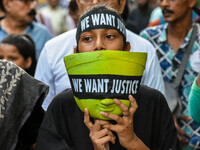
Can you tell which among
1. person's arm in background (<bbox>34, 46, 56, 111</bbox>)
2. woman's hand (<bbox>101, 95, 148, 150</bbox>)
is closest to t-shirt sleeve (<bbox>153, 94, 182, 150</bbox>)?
woman's hand (<bbox>101, 95, 148, 150</bbox>)

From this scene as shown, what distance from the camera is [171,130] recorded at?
7.12 ft

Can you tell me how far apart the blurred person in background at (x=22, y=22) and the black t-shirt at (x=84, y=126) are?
2478mm

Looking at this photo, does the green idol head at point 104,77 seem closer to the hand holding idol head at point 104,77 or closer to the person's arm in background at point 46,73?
the hand holding idol head at point 104,77

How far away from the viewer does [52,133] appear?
2.11 metres

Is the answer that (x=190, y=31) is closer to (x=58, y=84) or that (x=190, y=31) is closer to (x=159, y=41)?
(x=159, y=41)

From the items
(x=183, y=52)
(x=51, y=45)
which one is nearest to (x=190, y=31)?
(x=183, y=52)

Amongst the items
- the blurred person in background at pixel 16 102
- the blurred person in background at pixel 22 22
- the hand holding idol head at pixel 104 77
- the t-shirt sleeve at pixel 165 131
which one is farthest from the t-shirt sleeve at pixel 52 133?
the blurred person in background at pixel 22 22

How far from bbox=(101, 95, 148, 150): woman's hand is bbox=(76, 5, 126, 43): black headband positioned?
505 mm

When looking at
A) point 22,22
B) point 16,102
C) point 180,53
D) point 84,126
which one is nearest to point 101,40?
point 84,126

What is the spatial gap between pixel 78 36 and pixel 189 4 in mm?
2031

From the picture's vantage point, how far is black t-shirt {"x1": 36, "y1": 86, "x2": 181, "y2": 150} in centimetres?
211

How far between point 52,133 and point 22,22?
2.87 meters

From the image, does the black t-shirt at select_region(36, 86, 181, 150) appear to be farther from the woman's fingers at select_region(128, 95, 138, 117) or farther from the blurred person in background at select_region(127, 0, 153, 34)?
the blurred person in background at select_region(127, 0, 153, 34)

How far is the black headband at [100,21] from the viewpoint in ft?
7.07
